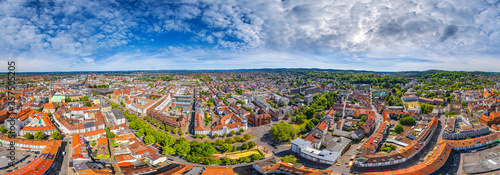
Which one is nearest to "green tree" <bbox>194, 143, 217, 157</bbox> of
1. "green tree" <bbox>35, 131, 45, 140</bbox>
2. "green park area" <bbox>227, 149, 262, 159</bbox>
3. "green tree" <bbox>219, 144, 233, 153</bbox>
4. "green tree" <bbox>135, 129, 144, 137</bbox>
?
"green tree" <bbox>219, 144, 233, 153</bbox>

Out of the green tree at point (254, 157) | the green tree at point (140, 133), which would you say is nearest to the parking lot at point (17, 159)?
the green tree at point (140, 133)

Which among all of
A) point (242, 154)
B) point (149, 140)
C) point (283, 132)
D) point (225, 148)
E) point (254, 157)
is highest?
point (283, 132)

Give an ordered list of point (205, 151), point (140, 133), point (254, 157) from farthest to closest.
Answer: point (140, 133) < point (205, 151) < point (254, 157)

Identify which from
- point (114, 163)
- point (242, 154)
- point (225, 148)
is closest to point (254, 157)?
point (242, 154)

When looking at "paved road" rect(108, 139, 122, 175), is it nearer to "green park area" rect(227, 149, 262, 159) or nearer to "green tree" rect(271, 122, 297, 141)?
"green park area" rect(227, 149, 262, 159)

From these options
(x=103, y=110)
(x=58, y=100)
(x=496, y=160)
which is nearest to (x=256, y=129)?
(x=496, y=160)

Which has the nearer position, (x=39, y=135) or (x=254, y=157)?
(x=254, y=157)

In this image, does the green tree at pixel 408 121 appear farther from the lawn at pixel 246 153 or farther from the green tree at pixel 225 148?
the green tree at pixel 225 148

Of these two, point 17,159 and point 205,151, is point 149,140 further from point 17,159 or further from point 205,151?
point 17,159

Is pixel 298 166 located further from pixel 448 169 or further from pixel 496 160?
pixel 496 160

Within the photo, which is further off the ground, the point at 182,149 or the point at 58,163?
the point at 182,149

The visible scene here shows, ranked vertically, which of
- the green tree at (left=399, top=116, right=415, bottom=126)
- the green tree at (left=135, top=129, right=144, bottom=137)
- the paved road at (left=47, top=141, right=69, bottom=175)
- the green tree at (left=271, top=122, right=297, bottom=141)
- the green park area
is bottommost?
the paved road at (left=47, top=141, right=69, bottom=175)
